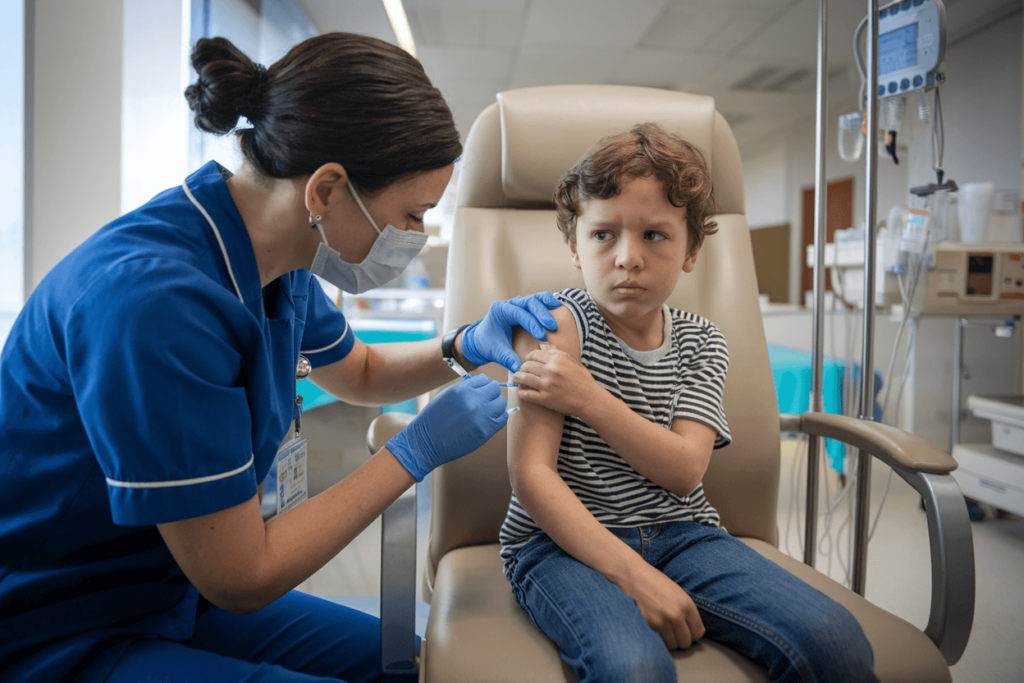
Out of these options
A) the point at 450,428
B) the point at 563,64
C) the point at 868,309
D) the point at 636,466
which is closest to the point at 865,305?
the point at 868,309

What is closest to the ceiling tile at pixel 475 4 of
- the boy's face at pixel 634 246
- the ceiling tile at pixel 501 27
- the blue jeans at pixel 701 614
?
the ceiling tile at pixel 501 27

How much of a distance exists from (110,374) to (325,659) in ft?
1.74

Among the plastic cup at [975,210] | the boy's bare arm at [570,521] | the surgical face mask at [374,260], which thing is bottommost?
A: the boy's bare arm at [570,521]

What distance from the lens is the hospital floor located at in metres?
1.56

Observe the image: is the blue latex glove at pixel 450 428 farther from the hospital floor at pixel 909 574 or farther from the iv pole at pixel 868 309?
the iv pole at pixel 868 309

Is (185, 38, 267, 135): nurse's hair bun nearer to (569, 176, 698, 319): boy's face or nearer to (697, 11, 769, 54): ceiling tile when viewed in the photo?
(569, 176, 698, 319): boy's face

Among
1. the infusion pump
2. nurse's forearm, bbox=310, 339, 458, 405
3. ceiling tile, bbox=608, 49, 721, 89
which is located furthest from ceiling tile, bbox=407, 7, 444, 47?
nurse's forearm, bbox=310, 339, 458, 405

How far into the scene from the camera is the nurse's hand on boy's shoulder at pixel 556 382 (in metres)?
0.84

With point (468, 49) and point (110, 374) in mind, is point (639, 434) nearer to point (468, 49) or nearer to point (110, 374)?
point (110, 374)

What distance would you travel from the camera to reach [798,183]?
6.80 meters

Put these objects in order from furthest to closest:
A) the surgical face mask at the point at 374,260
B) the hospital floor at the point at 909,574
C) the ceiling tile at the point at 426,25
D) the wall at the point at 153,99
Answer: the ceiling tile at the point at 426,25
the wall at the point at 153,99
the hospital floor at the point at 909,574
the surgical face mask at the point at 374,260

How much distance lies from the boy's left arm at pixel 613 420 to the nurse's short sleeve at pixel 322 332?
386 mm

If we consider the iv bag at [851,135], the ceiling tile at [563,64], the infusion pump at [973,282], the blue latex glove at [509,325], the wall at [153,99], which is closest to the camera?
the blue latex glove at [509,325]

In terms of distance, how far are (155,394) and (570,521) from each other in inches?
20.2
